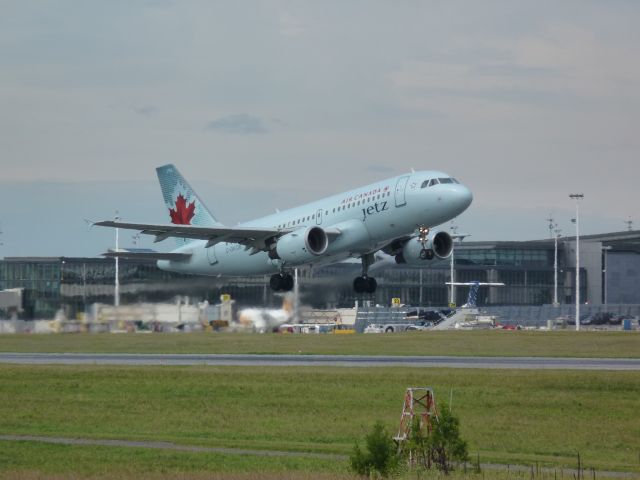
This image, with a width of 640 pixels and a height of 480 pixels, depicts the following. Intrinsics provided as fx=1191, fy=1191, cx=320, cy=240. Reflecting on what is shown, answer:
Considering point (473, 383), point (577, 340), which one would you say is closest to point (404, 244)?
point (473, 383)

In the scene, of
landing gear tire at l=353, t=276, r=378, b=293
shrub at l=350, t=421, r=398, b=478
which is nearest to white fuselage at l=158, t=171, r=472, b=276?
landing gear tire at l=353, t=276, r=378, b=293

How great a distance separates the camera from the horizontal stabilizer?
6656cm

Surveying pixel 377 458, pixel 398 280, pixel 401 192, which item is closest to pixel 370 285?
pixel 401 192

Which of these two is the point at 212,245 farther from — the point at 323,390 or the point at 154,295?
the point at 323,390

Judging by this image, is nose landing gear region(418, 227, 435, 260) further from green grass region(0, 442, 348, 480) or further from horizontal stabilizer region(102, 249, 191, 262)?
green grass region(0, 442, 348, 480)

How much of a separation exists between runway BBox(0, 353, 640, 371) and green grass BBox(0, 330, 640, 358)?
4029mm

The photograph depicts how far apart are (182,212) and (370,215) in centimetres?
2101

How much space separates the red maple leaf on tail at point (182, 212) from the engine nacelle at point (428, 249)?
56.8 ft

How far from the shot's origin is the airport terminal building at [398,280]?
7225cm

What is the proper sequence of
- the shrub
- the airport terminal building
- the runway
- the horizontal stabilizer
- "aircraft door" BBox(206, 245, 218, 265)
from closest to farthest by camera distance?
the shrub
the runway
the horizontal stabilizer
"aircraft door" BBox(206, 245, 218, 265)
the airport terminal building

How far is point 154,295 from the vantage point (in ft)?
236

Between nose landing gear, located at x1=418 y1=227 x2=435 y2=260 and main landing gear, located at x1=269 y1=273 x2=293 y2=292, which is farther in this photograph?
main landing gear, located at x1=269 y1=273 x2=293 y2=292

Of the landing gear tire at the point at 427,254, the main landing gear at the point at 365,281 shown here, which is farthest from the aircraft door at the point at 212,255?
the landing gear tire at the point at 427,254

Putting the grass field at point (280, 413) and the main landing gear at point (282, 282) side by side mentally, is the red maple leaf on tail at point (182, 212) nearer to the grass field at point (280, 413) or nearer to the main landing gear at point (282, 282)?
the main landing gear at point (282, 282)
